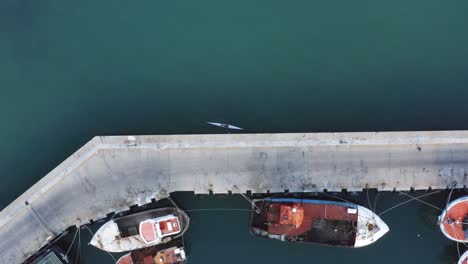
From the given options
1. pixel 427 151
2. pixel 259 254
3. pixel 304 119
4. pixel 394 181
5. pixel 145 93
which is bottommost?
pixel 259 254

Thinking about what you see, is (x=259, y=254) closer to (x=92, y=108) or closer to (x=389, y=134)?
(x=389, y=134)

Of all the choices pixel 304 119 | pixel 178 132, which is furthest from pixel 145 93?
pixel 304 119

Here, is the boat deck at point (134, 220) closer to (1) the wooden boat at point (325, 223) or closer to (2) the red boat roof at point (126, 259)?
(2) the red boat roof at point (126, 259)

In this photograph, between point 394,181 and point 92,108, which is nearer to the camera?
point 394,181

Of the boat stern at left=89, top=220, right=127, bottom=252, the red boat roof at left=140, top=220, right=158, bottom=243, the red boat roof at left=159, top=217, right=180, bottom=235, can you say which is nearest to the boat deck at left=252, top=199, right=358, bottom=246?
the red boat roof at left=159, top=217, right=180, bottom=235

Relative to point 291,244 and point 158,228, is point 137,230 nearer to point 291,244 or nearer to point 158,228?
point 158,228

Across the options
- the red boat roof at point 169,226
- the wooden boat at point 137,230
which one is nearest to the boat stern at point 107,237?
the wooden boat at point 137,230
